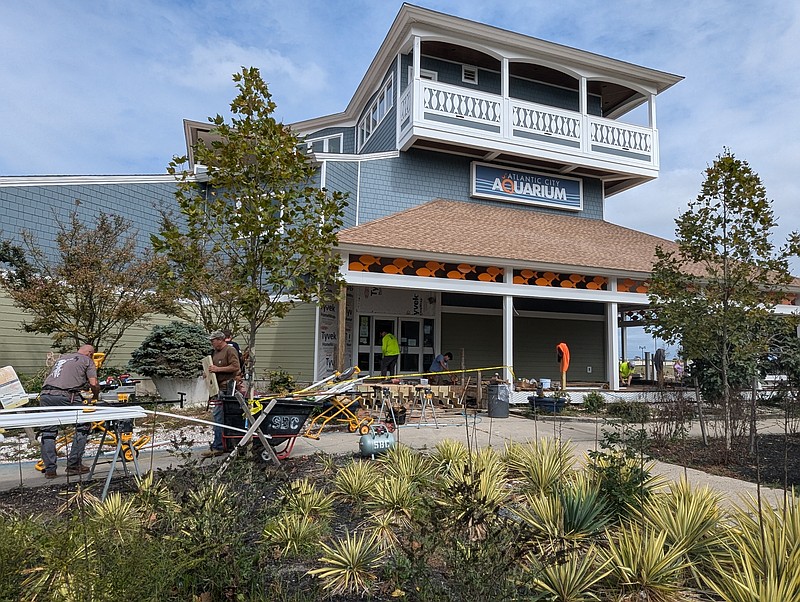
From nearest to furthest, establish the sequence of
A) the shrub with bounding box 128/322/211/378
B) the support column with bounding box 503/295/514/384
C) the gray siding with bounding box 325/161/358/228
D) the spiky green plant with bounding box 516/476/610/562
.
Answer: the spiky green plant with bounding box 516/476/610/562 < the shrub with bounding box 128/322/211/378 < the support column with bounding box 503/295/514/384 < the gray siding with bounding box 325/161/358/228

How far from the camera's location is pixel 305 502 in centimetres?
461

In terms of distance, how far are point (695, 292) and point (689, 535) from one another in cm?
576

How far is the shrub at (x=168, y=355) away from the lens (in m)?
12.8

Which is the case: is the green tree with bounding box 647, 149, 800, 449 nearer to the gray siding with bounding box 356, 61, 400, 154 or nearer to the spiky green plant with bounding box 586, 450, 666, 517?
the spiky green plant with bounding box 586, 450, 666, 517

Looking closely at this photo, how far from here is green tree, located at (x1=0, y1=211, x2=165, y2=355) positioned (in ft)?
38.8

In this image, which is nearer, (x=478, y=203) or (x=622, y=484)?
(x=622, y=484)

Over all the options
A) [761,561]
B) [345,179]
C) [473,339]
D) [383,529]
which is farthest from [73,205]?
[761,561]

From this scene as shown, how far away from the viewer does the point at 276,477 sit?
5.74 meters

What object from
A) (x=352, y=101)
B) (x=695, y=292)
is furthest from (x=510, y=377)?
(x=352, y=101)

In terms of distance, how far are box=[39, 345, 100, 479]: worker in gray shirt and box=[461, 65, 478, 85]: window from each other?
1488 cm

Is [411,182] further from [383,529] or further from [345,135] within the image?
[383,529]

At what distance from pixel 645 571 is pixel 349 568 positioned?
1.76 meters

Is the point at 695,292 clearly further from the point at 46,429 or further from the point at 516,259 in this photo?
the point at 46,429

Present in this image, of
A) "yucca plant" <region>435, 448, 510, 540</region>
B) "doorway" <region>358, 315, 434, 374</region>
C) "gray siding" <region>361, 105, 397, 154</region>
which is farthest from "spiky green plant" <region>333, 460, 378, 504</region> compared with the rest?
"gray siding" <region>361, 105, 397, 154</region>
